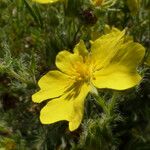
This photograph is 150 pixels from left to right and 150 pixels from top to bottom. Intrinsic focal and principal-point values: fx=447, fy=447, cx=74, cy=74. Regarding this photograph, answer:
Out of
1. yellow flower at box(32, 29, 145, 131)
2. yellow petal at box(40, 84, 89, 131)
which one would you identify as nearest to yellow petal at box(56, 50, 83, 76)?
yellow flower at box(32, 29, 145, 131)

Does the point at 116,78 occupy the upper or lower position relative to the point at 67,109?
upper

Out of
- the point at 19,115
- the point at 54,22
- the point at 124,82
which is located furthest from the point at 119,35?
the point at 19,115

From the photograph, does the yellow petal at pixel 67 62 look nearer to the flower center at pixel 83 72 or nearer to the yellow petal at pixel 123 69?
the flower center at pixel 83 72

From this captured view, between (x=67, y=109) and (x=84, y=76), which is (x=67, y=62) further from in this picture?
(x=67, y=109)

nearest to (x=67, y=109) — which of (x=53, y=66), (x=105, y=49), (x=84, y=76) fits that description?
(x=84, y=76)

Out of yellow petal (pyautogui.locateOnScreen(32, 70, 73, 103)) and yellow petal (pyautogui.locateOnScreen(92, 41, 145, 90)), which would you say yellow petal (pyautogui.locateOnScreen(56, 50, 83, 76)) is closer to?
yellow petal (pyautogui.locateOnScreen(32, 70, 73, 103))

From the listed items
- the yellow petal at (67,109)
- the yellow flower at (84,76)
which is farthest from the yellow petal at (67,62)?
the yellow petal at (67,109)
